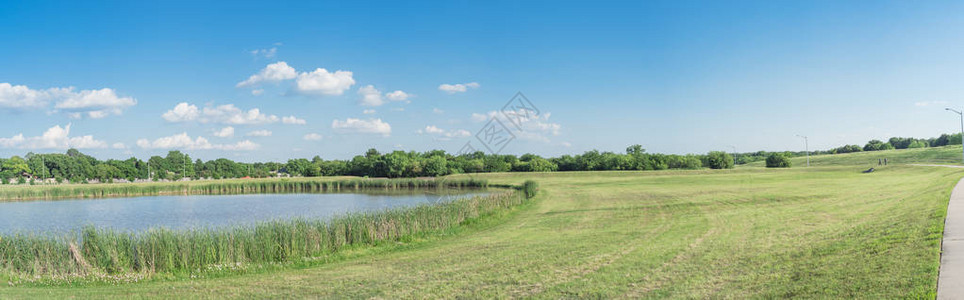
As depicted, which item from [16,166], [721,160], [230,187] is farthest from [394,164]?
[16,166]

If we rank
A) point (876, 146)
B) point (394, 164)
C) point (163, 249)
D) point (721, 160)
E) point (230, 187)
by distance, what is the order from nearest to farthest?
1. point (163, 249)
2. point (230, 187)
3. point (721, 160)
4. point (394, 164)
5. point (876, 146)

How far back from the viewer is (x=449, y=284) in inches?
314

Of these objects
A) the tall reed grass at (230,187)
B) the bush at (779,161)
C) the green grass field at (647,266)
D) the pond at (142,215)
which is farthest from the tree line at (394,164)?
the green grass field at (647,266)

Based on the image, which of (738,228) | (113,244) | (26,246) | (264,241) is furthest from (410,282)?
(26,246)

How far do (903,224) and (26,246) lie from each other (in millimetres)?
19728

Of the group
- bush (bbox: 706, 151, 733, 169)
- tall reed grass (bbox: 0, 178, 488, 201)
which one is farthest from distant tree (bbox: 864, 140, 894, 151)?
tall reed grass (bbox: 0, 178, 488, 201)

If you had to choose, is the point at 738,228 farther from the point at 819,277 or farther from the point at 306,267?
the point at 306,267

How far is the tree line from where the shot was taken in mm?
82188

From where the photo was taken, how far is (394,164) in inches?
3575

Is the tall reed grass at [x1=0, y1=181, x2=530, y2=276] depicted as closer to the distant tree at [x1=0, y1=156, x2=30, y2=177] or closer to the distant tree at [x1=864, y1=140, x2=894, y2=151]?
the distant tree at [x1=0, y1=156, x2=30, y2=177]

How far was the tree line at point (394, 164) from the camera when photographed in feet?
270

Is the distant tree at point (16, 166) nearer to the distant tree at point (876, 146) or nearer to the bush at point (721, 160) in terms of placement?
the bush at point (721, 160)

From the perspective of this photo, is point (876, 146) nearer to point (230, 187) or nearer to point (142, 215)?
point (230, 187)

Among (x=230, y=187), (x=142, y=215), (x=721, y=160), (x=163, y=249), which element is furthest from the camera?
(x=721, y=160)
